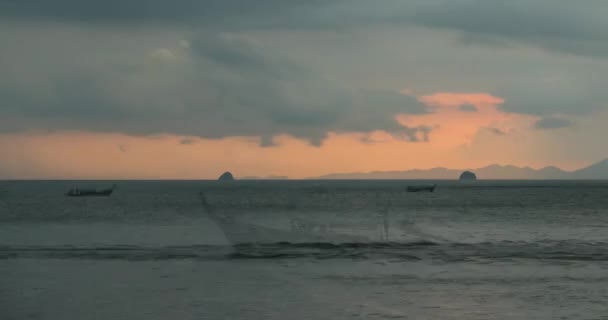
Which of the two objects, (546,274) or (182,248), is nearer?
(546,274)

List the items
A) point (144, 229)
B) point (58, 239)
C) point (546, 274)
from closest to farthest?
point (546, 274) → point (58, 239) → point (144, 229)

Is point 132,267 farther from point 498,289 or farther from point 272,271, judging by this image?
point 498,289

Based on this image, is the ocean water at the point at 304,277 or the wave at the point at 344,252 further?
the wave at the point at 344,252

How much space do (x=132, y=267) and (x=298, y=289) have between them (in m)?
12.2

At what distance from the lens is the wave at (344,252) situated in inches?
1710

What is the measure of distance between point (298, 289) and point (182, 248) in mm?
22849

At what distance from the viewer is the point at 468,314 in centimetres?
2477

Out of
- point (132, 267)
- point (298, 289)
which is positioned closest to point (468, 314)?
point (298, 289)

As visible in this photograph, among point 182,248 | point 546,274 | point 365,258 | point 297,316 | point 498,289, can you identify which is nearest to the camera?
point 297,316

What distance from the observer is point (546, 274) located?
34.9m

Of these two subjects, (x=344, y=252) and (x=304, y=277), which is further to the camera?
(x=344, y=252)

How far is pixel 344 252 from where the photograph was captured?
4659cm

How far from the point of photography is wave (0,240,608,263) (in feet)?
143

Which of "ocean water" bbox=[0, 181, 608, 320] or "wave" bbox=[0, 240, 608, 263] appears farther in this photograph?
"wave" bbox=[0, 240, 608, 263]
